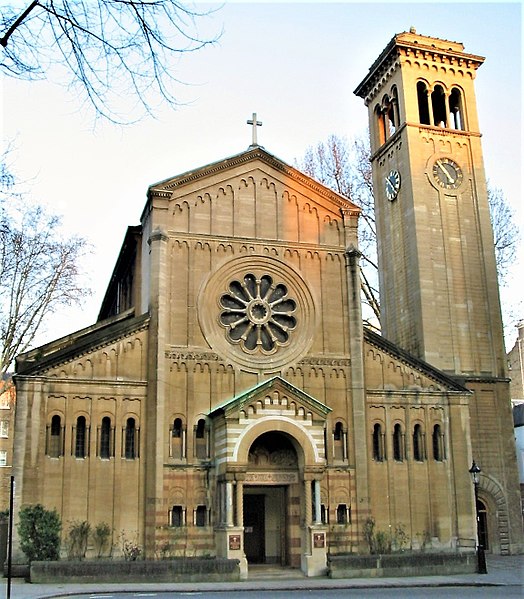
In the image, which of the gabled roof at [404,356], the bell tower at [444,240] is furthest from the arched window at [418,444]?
the bell tower at [444,240]

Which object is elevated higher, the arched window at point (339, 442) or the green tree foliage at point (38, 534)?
the arched window at point (339, 442)

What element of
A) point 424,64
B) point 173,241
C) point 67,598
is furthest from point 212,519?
point 424,64

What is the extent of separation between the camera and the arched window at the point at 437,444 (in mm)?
29672

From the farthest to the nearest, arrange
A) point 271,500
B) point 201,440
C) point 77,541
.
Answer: point 271,500, point 201,440, point 77,541

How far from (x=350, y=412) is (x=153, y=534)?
8649 millimetres

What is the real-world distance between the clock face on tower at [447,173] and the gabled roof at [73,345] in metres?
17.3

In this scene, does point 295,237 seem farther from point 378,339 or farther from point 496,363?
point 496,363

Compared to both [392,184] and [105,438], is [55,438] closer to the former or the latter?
[105,438]

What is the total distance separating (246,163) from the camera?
3094 cm

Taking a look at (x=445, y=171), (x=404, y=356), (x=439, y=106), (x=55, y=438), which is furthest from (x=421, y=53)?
(x=55, y=438)

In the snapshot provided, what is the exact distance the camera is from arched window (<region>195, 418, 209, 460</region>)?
27.2 m

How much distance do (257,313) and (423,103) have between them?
54.7 ft

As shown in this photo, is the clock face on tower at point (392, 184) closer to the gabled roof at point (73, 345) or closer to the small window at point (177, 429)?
the gabled roof at point (73, 345)

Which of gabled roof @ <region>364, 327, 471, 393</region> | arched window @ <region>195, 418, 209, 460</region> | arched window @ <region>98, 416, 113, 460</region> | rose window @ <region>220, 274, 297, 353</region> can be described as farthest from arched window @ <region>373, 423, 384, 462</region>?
arched window @ <region>98, 416, 113, 460</region>
